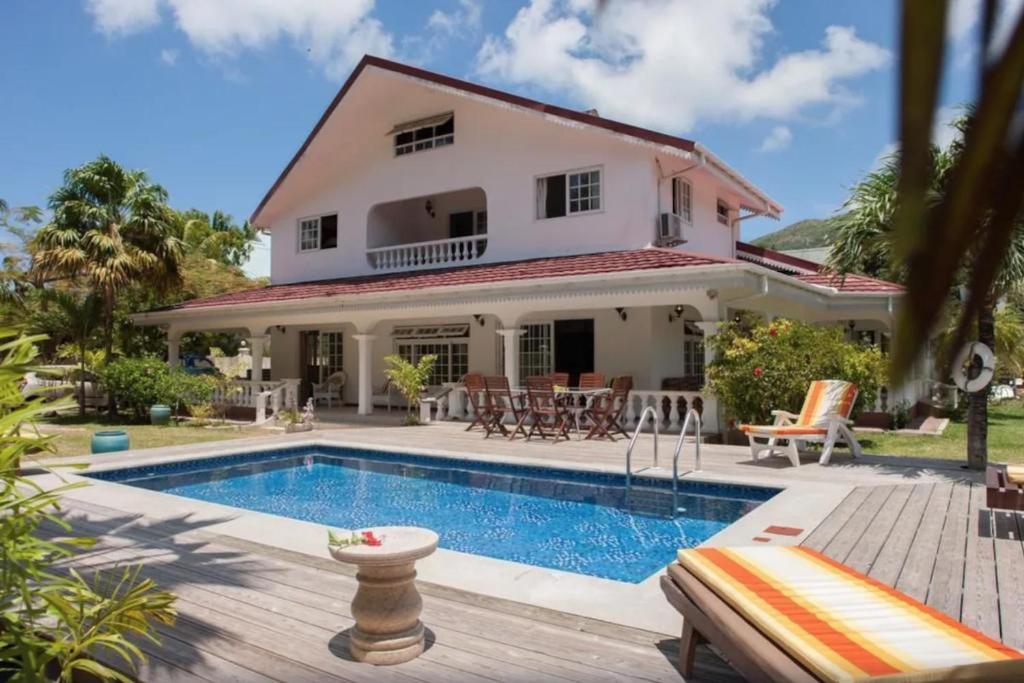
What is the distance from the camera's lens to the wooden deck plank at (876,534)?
5426mm

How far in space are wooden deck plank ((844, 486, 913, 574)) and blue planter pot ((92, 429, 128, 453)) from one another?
11.3 meters

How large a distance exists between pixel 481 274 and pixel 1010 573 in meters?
12.8

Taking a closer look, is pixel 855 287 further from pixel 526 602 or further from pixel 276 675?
pixel 276 675

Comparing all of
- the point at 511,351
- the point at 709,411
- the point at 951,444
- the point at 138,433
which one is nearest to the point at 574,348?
the point at 511,351

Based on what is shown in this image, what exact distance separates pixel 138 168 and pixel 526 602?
68.4ft

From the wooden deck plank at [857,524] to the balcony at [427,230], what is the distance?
12463 mm

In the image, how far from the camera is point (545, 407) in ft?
46.0

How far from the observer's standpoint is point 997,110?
19.3 inches

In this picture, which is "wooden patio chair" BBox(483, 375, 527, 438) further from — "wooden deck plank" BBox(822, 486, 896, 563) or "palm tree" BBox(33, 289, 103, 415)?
"palm tree" BBox(33, 289, 103, 415)

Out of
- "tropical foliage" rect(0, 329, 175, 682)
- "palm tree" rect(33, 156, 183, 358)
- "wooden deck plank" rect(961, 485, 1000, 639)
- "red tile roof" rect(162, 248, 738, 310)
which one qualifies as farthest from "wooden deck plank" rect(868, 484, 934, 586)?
"palm tree" rect(33, 156, 183, 358)

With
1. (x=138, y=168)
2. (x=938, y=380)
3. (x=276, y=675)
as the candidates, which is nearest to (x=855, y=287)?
(x=276, y=675)

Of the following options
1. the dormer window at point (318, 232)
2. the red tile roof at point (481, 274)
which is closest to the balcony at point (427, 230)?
the red tile roof at point (481, 274)

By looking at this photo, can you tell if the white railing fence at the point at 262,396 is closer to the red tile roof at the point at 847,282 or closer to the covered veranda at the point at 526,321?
the covered veranda at the point at 526,321

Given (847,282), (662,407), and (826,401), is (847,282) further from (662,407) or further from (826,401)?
(826,401)
